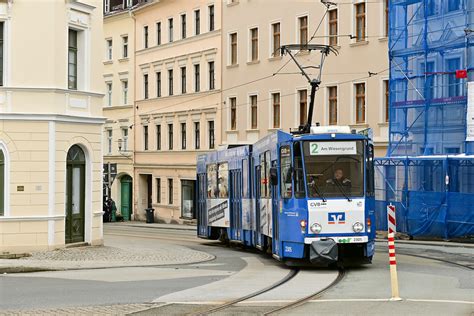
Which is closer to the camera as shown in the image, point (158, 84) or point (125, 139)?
point (158, 84)

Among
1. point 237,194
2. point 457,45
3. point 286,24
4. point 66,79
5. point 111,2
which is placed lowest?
point 237,194

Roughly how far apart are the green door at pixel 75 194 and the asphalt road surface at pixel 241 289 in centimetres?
550

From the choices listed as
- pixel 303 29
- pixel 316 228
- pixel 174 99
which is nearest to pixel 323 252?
pixel 316 228

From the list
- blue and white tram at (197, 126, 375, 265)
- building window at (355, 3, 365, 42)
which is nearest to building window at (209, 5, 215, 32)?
building window at (355, 3, 365, 42)

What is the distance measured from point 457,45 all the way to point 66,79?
1483 centimetres

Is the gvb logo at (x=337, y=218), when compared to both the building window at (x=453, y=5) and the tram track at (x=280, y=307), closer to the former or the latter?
the tram track at (x=280, y=307)

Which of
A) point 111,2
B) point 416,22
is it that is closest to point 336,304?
point 416,22

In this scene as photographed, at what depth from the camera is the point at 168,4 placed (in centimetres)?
5978

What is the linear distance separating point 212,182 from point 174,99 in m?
27.6

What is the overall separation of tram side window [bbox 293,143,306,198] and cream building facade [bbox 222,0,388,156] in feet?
65.3

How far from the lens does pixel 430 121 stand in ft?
119

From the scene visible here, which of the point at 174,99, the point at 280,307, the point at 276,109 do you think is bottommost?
the point at 280,307

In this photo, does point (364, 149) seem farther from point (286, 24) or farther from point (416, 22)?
point (286, 24)

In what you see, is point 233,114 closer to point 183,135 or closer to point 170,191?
point 183,135
